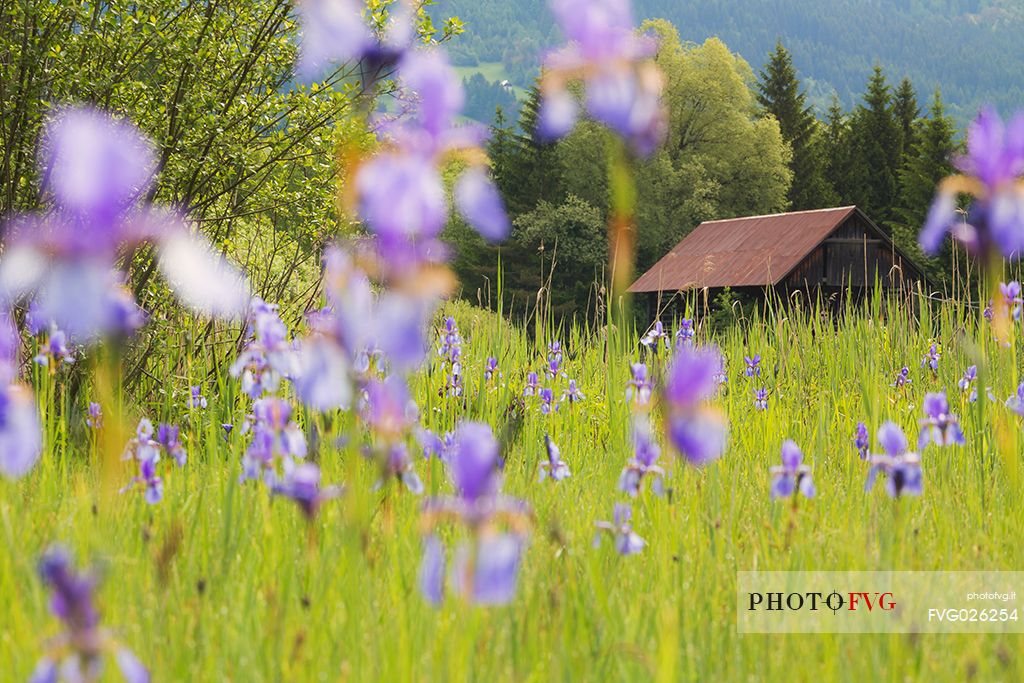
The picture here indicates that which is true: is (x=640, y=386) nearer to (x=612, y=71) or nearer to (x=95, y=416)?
(x=612, y=71)

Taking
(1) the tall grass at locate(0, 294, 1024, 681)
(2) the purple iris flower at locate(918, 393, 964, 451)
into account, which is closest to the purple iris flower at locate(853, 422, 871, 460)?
(1) the tall grass at locate(0, 294, 1024, 681)

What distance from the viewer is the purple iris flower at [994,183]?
197cm

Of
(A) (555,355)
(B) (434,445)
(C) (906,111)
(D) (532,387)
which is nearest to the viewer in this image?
(B) (434,445)

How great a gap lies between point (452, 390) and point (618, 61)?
3.29 m

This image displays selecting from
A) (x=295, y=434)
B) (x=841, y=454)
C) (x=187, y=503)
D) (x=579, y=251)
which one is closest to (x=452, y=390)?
(x=841, y=454)

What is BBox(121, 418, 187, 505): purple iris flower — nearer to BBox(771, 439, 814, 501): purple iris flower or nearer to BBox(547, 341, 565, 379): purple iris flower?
BBox(771, 439, 814, 501): purple iris flower

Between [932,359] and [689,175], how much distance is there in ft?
145

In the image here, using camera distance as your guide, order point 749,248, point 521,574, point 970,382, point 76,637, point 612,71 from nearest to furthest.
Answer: point 76,637 → point 612,71 → point 521,574 → point 970,382 → point 749,248

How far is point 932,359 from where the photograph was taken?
6172 mm

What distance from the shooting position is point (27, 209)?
6.13m

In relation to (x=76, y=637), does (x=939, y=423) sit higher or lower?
higher

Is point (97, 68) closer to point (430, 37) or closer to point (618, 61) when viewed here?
point (430, 37)

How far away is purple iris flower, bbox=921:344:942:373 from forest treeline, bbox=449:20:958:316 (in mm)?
39686

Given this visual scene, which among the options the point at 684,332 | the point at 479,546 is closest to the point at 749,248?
the point at 684,332
